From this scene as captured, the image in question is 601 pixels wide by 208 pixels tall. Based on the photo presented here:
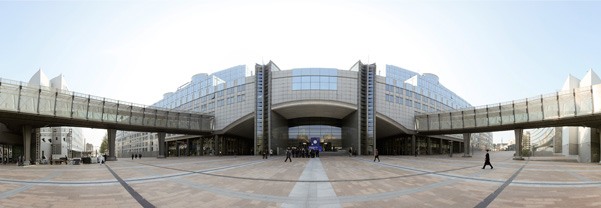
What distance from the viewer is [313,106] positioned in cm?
4697

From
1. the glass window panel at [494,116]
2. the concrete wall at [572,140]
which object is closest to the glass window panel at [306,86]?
the glass window panel at [494,116]

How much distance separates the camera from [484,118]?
38.2 m

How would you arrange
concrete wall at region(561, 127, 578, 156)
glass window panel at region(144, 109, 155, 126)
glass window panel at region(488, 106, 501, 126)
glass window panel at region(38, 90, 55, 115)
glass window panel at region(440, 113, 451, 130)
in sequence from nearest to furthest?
glass window panel at region(38, 90, 55, 115) → glass window panel at region(488, 106, 501, 126) → concrete wall at region(561, 127, 578, 156) → glass window panel at region(144, 109, 155, 126) → glass window panel at region(440, 113, 451, 130)

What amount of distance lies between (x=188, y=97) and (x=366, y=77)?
139ft

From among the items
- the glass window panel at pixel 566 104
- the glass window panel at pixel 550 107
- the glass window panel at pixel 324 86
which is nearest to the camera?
the glass window panel at pixel 566 104

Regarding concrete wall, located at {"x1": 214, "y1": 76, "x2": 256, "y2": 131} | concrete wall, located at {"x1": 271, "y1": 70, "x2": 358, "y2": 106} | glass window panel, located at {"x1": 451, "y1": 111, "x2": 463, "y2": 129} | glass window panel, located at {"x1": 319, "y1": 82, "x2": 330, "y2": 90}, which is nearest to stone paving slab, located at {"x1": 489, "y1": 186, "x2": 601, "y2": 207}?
glass window panel, located at {"x1": 451, "y1": 111, "x2": 463, "y2": 129}

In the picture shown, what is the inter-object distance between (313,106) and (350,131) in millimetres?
9802

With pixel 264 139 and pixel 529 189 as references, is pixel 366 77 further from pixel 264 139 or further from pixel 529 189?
pixel 529 189

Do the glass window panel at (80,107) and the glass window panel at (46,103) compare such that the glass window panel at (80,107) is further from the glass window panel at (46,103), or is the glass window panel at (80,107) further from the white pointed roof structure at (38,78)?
the white pointed roof structure at (38,78)

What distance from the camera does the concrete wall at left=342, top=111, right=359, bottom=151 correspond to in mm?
47188

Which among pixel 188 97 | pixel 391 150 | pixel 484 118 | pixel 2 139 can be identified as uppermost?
pixel 188 97

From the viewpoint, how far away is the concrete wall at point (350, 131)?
155 ft

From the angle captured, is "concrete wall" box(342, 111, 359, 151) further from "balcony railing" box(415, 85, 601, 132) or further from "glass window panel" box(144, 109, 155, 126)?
"glass window panel" box(144, 109, 155, 126)

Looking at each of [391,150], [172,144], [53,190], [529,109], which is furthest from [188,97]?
[529,109]
